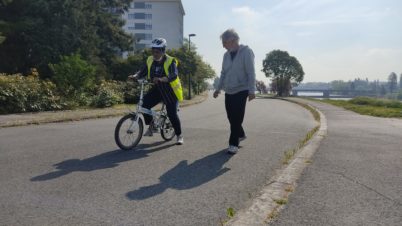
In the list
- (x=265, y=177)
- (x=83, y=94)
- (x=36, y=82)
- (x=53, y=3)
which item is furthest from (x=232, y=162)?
(x=53, y=3)

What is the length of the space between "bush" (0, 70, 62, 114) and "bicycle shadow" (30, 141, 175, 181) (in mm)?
8130

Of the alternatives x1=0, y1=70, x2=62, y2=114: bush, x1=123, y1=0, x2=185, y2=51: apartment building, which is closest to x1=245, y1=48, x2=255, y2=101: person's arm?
x1=0, y1=70, x2=62, y2=114: bush

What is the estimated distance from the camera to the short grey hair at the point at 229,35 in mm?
6184

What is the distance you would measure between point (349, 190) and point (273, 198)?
92cm

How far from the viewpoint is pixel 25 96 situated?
13.4 meters

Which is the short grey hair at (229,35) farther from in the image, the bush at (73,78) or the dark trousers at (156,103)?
the bush at (73,78)

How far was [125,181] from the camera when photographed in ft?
14.2

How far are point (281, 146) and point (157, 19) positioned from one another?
94.5 metres

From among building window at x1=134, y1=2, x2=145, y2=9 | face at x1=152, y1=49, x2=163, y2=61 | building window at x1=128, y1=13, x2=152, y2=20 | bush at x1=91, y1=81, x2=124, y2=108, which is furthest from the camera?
building window at x1=128, y1=13, x2=152, y2=20

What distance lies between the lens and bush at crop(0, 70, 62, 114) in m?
12.8

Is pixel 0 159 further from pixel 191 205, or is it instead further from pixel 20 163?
pixel 191 205

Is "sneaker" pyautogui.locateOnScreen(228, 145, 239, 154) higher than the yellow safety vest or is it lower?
A: lower

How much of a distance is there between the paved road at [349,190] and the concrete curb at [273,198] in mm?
80

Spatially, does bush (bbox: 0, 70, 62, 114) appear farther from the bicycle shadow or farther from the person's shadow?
the person's shadow
